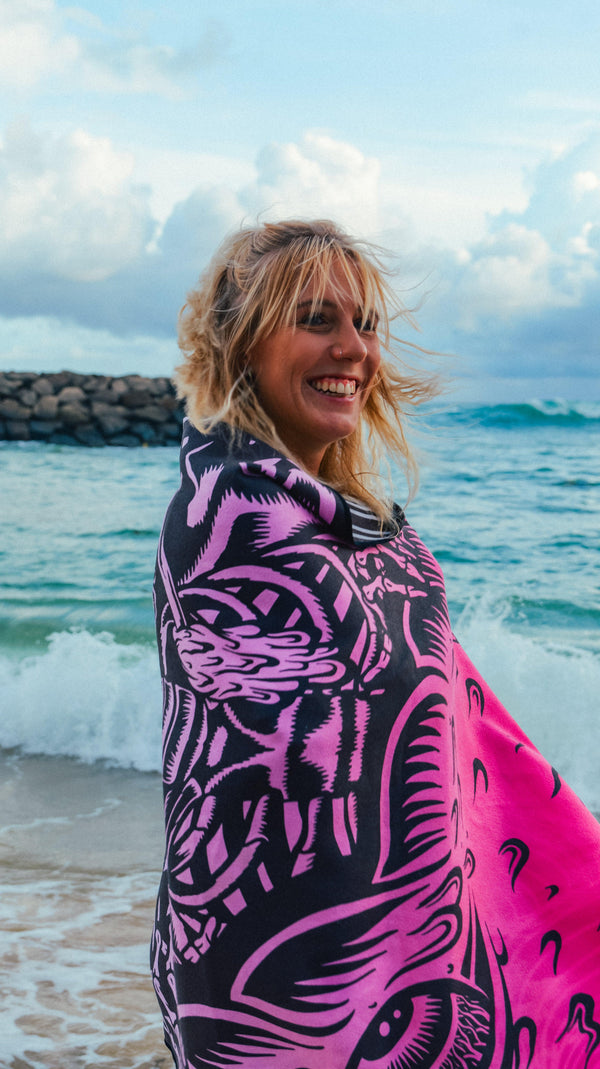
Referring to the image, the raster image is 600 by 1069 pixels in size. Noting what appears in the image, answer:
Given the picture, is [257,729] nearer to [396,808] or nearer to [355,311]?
[396,808]

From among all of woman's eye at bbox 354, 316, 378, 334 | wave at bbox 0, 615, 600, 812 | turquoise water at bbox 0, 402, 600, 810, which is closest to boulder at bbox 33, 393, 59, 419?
turquoise water at bbox 0, 402, 600, 810

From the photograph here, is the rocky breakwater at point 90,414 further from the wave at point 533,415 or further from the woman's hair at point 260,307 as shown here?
→ the woman's hair at point 260,307

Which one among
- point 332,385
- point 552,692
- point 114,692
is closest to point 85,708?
point 114,692

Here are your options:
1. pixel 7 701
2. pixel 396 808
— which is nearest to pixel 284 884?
pixel 396 808

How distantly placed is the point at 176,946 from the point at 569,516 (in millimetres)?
11972

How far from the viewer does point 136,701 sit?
577 centimetres

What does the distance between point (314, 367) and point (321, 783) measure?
72 centimetres

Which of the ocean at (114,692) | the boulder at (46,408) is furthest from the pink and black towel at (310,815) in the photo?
the boulder at (46,408)

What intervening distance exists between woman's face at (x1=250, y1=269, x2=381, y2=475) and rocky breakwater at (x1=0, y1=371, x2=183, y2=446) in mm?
25428

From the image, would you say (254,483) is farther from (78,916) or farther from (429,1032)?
(78,916)

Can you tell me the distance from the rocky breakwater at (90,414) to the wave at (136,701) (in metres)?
20.5

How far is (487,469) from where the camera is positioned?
16.7m

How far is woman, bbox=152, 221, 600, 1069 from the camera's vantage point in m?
1.32

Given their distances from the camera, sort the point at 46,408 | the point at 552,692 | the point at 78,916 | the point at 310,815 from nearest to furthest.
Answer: the point at 310,815 < the point at 78,916 < the point at 552,692 < the point at 46,408
